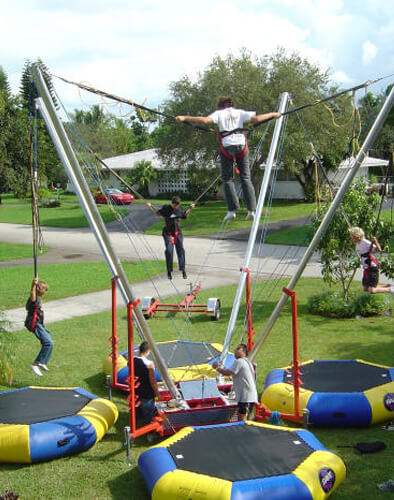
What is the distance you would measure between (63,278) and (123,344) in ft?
26.5

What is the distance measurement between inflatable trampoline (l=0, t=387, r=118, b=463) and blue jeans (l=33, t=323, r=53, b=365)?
152cm

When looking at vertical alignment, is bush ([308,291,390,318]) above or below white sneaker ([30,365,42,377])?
above

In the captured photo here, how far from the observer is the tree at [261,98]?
30.3m

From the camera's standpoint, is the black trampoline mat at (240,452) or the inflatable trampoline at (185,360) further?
the inflatable trampoline at (185,360)

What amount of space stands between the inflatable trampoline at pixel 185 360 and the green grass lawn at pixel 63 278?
4.66 meters

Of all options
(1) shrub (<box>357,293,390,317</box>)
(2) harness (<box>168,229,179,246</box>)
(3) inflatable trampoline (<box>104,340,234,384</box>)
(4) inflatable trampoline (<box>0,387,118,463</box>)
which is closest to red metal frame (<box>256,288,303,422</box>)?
(3) inflatable trampoline (<box>104,340,234,384</box>)

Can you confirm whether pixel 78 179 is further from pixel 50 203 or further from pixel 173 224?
pixel 50 203

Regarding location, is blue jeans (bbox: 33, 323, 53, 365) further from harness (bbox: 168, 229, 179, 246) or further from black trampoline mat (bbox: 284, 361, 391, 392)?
black trampoline mat (bbox: 284, 361, 391, 392)

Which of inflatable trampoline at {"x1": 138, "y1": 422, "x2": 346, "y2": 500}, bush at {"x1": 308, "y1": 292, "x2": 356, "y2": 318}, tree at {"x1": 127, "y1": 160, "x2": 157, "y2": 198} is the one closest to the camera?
inflatable trampoline at {"x1": 138, "y1": 422, "x2": 346, "y2": 500}

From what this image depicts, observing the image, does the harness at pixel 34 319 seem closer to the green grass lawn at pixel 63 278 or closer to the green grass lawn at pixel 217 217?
the green grass lawn at pixel 63 278

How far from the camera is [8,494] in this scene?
6.16 m

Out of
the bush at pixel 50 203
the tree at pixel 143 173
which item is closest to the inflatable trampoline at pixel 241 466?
the tree at pixel 143 173

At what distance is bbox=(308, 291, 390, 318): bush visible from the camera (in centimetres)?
1414

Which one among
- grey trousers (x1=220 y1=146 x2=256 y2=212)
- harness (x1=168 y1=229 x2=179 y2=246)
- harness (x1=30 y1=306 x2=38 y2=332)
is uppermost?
grey trousers (x1=220 y1=146 x2=256 y2=212)
